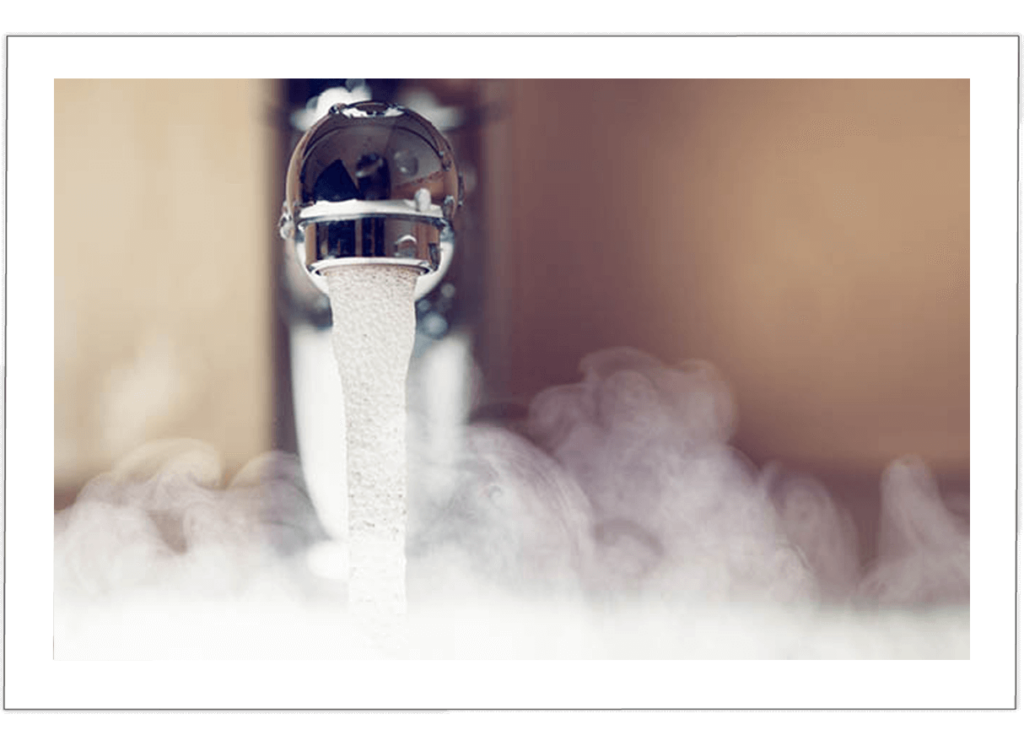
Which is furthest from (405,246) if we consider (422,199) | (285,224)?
(285,224)

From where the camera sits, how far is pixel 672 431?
1665 millimetres

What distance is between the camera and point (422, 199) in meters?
1.61

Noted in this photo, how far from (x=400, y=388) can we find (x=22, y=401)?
608 mm

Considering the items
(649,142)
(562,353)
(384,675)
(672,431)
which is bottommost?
(384,675)

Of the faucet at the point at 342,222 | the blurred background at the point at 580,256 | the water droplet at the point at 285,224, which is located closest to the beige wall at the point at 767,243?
the blurred background at the point at 580,256

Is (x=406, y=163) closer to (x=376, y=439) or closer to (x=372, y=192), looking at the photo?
(x=372, y=192)

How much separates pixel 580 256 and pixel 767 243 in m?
0.30

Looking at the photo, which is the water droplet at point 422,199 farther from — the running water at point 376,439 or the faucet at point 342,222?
the running water at point 376,439

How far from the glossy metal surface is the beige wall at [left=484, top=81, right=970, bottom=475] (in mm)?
97

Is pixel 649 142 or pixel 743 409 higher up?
pixel 649 142

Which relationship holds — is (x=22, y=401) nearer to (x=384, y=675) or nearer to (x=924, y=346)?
(x=384, y=675)

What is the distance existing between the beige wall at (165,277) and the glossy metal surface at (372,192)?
78 mm

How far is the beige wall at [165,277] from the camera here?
1.66 metres

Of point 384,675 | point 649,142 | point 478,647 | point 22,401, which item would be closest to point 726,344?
point 649,142
